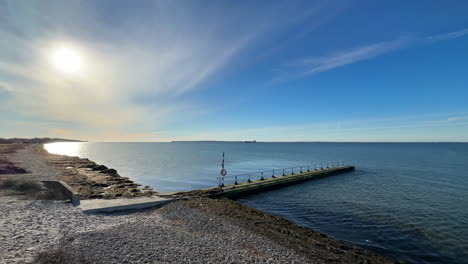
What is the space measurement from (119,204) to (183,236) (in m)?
5.95

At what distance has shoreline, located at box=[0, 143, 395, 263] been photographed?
7.95 meters

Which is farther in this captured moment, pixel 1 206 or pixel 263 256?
pixel 1 206

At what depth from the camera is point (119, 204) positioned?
523 inches

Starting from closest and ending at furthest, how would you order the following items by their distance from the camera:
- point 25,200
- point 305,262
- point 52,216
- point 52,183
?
point 305,262 → point 52,216 → point 25,200 → point 52,183

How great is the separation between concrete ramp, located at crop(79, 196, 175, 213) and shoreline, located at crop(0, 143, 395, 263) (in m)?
0.67

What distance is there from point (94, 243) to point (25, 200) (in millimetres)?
9153

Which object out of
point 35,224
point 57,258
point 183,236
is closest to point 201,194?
point 183,236

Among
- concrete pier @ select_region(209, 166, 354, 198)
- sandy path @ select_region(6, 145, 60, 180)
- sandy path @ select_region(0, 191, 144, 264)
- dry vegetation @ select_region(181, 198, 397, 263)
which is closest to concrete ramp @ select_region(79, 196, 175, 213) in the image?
sandy path @ select_region(0, 191, 144, 264)

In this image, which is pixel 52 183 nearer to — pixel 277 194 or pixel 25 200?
pixel 25 200

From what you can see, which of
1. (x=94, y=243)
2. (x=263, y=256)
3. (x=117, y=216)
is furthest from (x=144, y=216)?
(x=263, y=256)

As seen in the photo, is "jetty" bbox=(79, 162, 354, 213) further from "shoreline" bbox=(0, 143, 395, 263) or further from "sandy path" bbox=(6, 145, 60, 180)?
"sandy path" bbox=(6, 145, 60, 180)

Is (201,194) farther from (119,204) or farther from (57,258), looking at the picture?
(57,258)

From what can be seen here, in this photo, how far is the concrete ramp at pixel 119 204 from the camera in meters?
12.5

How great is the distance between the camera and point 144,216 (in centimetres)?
1222
